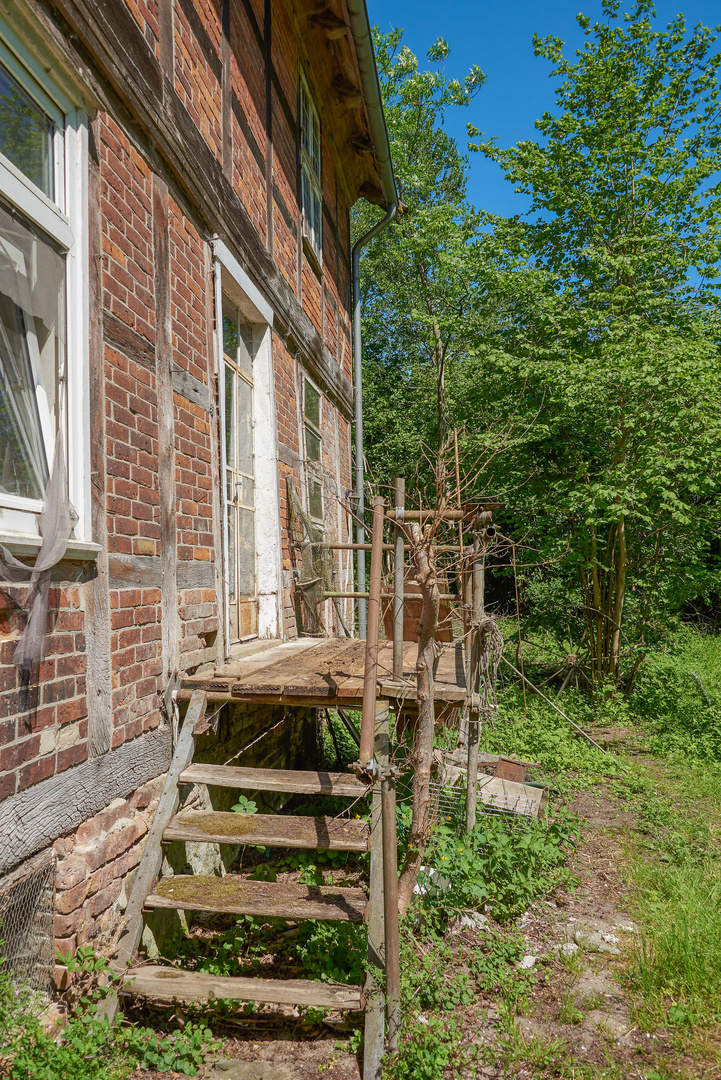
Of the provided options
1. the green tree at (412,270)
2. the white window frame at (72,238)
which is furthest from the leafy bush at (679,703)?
the green tree at (412,270)

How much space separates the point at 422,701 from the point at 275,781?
30.3 inches

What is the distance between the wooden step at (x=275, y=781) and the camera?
3092 mm

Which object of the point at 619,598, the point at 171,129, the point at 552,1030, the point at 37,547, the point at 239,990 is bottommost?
the point at 552,1030

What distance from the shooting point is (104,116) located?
2844mm

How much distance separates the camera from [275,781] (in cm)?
315

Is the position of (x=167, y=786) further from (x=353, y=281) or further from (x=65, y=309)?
(x=353, y=281)

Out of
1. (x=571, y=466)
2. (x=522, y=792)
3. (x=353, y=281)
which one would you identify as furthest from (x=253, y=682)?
(x=353, y=281)

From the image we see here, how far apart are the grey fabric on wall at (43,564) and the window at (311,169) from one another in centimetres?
→ 537

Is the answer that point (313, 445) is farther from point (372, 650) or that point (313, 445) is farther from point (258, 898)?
point (258, 898)

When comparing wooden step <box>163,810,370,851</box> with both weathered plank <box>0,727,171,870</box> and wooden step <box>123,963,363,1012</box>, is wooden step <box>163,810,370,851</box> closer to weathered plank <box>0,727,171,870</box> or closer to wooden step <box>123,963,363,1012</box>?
weathered plank <box>0,727,171,870</box>

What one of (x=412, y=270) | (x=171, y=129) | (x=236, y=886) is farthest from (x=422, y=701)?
(x=412, y=270)

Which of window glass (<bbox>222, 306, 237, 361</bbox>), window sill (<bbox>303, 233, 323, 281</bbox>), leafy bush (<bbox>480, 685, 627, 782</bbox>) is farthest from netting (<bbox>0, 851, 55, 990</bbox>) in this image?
window sill (<bbox>303, 233, 323, 281</bbox>)

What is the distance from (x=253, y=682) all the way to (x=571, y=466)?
6.56 metres

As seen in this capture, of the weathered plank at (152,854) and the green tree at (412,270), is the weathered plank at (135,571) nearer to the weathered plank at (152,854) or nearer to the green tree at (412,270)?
the weathered plank at (152,854)
